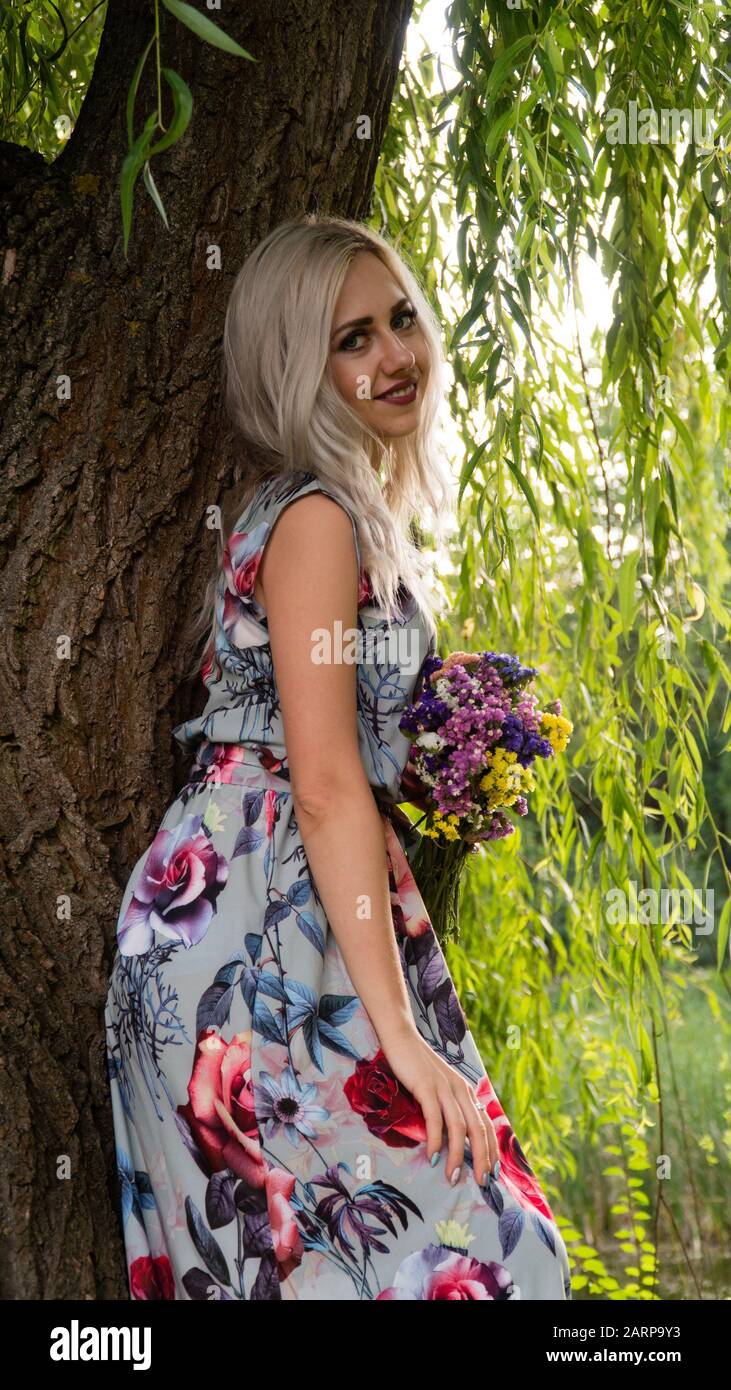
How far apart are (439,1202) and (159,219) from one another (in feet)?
4.20

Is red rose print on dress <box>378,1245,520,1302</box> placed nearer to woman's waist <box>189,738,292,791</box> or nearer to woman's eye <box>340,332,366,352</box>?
woman's waist <box>189,738,292,791</box>

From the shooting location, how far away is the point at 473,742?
1624 millimetres

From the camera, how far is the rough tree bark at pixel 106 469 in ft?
5.11

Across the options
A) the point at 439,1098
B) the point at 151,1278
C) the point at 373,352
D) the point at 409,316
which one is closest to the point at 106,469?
the point at 373,352

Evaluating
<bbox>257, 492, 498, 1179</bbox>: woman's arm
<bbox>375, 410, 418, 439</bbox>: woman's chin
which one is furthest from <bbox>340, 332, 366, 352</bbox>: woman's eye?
<bbox>257, 492, 498, 1179</bbox>: woman's arm

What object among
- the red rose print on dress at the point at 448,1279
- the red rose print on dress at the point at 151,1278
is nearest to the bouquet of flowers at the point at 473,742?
the red rose print on dress at the point at 448,1279

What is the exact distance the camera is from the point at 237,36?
168 cm

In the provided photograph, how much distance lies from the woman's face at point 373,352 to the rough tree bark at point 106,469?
16 centimetres

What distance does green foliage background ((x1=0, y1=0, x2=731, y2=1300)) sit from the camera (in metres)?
1.86

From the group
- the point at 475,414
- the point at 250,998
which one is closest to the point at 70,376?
the point at 250,998

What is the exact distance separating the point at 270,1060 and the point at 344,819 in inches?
11.6

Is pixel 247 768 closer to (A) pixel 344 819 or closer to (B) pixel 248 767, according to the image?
(B) pixel 248 767
